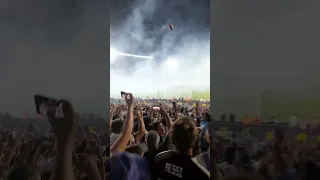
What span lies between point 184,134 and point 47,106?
1.28 metres

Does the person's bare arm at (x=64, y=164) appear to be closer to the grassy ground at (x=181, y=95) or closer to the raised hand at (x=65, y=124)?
the raised hand at (x=65, y=124)

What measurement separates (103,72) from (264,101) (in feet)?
4.51

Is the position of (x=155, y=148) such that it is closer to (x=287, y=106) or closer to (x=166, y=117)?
(x=166, y=117)

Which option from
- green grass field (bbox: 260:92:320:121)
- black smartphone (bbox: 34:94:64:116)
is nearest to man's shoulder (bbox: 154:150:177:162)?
green grass field (bbox: 260:92:320:121)

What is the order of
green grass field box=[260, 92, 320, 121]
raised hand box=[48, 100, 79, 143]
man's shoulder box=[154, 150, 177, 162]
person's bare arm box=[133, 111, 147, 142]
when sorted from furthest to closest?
raised hand box=[48, 100, 79, 143], person's bare arm box=[133, 111, 147, 142], man's shoulder box=[154, 150, 177, 162], green grass field box=[260, 92, 320, 121]

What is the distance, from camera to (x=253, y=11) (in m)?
2.48

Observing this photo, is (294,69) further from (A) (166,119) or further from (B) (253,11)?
(A) (166,119)

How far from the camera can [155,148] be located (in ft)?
9.57

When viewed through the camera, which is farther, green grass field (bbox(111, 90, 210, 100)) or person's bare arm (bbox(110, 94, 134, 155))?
person's bare arm (bbox(110, 94, 134, 155))

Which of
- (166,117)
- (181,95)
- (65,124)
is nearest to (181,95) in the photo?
(181,95)

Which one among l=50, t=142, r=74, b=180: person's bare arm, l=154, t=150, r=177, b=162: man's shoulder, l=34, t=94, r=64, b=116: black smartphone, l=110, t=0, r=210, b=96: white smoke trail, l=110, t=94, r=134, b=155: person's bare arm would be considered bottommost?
l=50, t=142, r=74, b=180: person's bare arm

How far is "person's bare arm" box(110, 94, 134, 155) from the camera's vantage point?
119 inches

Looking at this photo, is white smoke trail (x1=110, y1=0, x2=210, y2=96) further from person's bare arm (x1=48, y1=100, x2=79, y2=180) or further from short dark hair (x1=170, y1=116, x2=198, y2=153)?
person's bare arm (x1=48, y1=100, x2=79, y2=180)

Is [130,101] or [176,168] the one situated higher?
[130,101]
